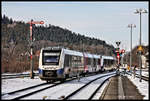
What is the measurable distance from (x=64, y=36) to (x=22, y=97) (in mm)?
172091

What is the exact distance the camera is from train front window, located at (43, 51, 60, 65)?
91.9ft

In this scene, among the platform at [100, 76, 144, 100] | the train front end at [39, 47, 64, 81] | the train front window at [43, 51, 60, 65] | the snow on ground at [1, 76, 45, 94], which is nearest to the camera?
the platform at [100, 76, 144, 100]

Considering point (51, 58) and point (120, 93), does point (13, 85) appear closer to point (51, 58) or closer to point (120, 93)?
point (51, 58)

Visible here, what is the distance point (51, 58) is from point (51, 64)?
53cm

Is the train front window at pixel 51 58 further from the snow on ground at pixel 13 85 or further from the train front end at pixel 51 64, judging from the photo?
the snow on ground at pixel 13 85

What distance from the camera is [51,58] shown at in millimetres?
28141

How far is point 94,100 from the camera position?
16438 millimetres

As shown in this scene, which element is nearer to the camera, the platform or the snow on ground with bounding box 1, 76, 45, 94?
the platform

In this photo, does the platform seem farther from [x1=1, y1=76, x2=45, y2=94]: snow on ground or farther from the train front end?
[x1=1, y1=76, x2=45, y2=94]: snow on ground

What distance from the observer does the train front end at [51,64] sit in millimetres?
27828

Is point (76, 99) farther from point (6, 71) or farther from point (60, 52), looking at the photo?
point (6, 71)

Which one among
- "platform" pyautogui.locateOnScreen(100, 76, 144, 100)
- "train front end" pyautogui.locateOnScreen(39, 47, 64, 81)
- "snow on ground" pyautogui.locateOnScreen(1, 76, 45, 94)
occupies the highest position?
"train front end" pyautogui.locateOnScreen(39, 47, 64, 81)

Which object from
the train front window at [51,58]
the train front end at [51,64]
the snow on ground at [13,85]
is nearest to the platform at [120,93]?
the train front end at [51,64]

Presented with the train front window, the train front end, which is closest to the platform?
the train front end
